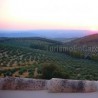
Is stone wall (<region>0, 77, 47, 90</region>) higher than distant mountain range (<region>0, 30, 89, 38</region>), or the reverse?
distant mountain range (<region>0, 30, 89, 38</region>)

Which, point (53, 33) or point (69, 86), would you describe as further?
point (53, 33)

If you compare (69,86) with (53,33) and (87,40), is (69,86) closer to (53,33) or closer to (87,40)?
(53,33)

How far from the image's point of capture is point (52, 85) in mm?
1422

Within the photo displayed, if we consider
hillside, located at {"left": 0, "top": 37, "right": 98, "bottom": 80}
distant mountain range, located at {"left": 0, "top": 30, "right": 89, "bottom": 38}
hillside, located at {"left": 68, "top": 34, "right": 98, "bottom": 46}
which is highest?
distant mountain range, located at {"left": 0, "top": 30, "right": 89, "bottom": 38}

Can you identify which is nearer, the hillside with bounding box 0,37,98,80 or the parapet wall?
the parapet wall

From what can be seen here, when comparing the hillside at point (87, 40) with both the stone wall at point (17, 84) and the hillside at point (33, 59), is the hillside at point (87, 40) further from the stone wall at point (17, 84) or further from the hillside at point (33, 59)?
the stone wall at point (17, 84)

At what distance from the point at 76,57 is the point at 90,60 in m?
0.39

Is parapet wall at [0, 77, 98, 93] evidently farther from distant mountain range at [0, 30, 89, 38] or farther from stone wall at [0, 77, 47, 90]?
distant mountain range at [0, 30, 89, 38]

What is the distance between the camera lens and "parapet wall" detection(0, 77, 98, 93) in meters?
1.41

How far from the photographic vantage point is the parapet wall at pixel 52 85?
55.7 inches

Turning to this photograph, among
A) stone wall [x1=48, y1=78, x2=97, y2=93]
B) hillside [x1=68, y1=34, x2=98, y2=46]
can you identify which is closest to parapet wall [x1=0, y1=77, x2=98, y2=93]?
stone wall [x1=48, y1=78, x2=97, y2=93]

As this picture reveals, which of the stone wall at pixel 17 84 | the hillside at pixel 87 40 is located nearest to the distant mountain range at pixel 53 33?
the hillside at pixel 87 40

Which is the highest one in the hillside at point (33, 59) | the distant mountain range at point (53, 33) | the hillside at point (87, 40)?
the distant mountain range at point (53, 33)

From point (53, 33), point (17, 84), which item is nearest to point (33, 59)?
point (53, 33)
